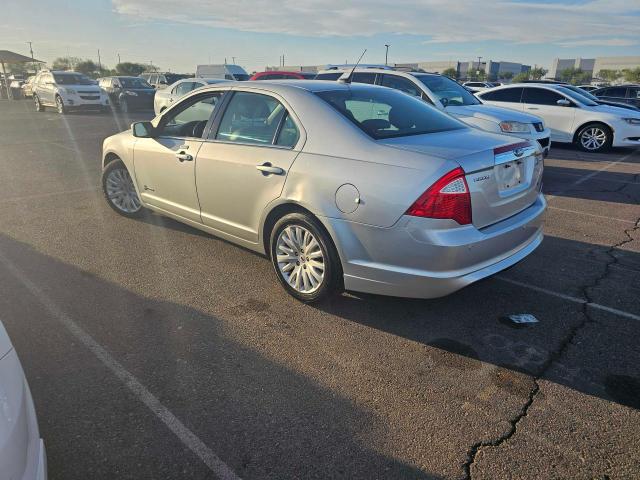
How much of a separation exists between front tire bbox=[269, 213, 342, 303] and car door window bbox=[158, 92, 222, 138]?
1.50 meters

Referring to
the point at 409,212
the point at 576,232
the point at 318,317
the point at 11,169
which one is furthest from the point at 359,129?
the point at 11,169

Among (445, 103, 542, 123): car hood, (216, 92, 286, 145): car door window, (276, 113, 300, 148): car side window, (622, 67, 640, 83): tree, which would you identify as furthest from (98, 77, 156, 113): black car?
(622, 67, 640, 83): tree

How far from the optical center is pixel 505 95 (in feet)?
42.0

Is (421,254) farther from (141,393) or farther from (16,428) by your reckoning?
(16,428)

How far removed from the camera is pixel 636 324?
140 inches

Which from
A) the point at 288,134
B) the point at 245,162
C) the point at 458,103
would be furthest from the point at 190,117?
the point at 458,103

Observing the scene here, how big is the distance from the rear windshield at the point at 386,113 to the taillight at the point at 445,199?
687mm

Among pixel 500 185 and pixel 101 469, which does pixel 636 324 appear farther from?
pixel 101 469

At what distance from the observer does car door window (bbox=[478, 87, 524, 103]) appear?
12562 millimetres

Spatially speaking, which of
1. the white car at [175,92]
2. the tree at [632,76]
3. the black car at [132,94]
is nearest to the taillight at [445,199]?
the white car at [175,92]

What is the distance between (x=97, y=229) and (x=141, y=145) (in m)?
1.19

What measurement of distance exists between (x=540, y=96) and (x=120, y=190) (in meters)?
10.6

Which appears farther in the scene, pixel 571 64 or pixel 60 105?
pixel 571 64

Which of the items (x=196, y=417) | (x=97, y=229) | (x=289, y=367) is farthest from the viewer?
(x=97, y=229)
